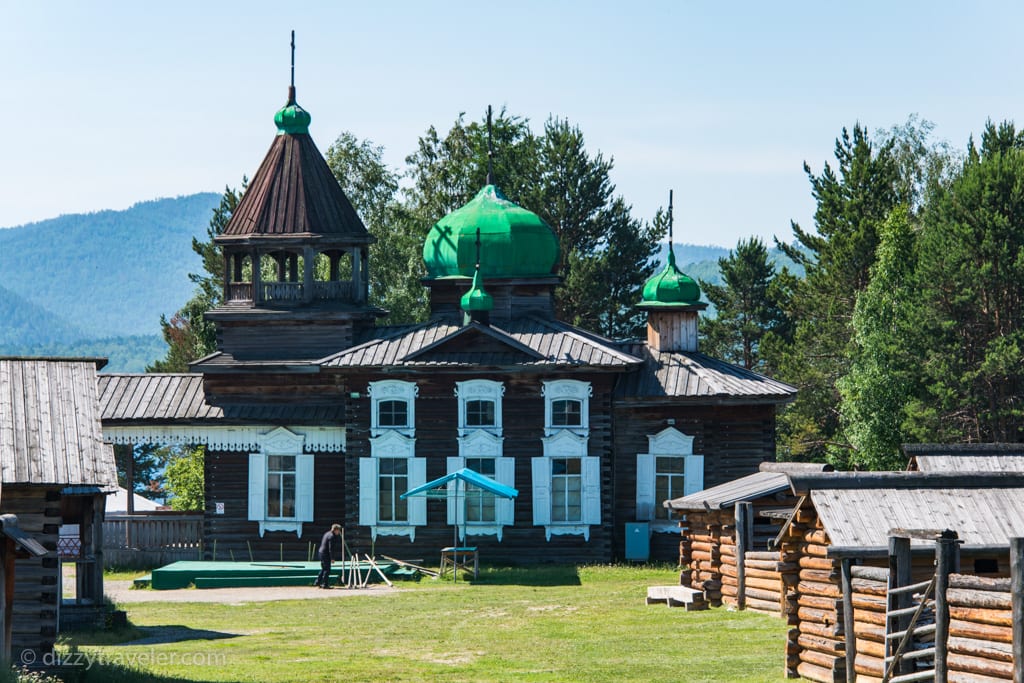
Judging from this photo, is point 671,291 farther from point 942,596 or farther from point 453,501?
point 942,596

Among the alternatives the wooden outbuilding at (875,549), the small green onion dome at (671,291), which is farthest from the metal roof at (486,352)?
the wooden outbuilding at (875,549)

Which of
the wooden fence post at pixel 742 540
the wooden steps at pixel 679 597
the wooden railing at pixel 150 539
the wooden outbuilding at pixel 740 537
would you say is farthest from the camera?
the wooden railing at pixel 150 539

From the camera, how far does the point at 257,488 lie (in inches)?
1619

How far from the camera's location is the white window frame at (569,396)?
39875 mm

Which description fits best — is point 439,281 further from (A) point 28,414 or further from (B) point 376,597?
(A) point 28,414

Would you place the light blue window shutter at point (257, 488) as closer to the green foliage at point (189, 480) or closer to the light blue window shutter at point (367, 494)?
the light blue window shutter at point (367, 494)

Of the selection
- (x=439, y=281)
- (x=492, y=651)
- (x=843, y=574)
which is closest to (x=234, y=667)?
(x=492, y=651)

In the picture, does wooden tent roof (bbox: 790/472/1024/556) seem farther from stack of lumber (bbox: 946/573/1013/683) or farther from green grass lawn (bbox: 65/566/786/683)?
stack of lumber (bbox: 946/573/1013/683)

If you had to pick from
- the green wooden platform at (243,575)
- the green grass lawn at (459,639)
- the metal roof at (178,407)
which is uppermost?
the metal roof at (178,407)

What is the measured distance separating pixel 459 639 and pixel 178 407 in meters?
17.2

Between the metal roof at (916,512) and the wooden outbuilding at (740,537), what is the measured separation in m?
5.99

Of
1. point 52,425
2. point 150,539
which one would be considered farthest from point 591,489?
point 52,425

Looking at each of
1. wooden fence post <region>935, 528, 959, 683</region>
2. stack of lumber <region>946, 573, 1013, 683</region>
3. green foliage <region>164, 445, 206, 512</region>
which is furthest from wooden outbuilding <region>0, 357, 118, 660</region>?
green foliage <region>164, 445, 206, 512</region>

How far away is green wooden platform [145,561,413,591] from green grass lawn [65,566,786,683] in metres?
2.57
